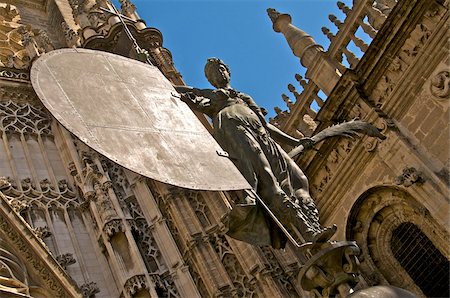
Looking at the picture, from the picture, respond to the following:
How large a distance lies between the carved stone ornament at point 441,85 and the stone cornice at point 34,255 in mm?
5360

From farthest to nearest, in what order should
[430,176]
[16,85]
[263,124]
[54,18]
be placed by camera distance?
[54,18] < [16,85] < [430,176] < [263,124]

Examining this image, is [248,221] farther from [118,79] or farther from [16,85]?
[16,85]

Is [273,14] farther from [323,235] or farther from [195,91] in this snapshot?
[323,235]

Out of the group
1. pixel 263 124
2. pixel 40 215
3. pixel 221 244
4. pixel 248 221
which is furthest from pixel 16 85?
pixel 248 221

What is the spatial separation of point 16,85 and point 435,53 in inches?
294

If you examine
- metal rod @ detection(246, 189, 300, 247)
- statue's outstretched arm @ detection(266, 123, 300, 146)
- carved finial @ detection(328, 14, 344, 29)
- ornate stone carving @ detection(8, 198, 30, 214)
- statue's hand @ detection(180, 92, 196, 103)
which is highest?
carved finial @ detection(328, 14, 344, 29)

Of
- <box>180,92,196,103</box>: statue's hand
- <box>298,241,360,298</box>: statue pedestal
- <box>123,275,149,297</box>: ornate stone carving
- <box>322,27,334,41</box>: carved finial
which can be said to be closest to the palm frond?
<box>180,92,196,103</box>: statue's hand

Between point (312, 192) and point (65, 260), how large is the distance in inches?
163

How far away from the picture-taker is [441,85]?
8.37m

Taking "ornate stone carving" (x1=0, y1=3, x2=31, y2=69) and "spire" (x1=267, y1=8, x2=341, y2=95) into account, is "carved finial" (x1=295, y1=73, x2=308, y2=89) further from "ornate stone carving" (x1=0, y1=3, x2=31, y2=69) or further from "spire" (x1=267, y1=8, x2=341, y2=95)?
"ornate stone carving" (x1=0, y1=3, x2=31, y2=69)

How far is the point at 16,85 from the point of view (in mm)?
11805

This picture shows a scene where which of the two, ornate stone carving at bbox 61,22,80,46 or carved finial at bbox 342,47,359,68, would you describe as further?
ornate stone carving at bbox 61,22,80,46

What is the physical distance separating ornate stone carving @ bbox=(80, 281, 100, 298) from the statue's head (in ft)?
12.1

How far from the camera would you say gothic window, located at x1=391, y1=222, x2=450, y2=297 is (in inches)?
338
